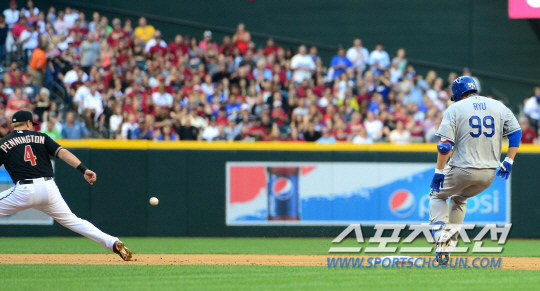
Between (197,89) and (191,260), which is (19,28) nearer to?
(197,89)

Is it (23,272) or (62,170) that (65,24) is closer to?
(62,170)

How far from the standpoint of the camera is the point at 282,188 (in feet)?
44.2

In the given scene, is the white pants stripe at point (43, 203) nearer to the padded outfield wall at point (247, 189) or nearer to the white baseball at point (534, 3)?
the padded outfield wall at point (247, 189)

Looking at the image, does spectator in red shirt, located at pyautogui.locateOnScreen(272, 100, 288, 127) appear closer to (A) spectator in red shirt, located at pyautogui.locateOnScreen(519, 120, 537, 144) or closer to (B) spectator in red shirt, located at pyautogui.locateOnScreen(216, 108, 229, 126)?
(B) spectator in red shirt, located at pyautogui.locateOnScreen(216, 108, 229, 126)

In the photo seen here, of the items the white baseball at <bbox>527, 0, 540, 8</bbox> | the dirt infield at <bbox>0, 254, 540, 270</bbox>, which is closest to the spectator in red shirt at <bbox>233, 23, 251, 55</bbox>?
the white baseball at <bbox>527, 0, 540, 8</bbox>

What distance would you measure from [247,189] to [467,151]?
656 cm

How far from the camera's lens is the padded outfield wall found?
1314 cm

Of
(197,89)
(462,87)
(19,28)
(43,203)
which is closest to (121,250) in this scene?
(43,203)

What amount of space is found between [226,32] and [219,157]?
26.3 feet

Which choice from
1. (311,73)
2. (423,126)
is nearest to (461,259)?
(423,126)

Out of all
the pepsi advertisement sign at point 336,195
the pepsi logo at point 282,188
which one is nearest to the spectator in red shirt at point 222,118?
the pepsi advertisement sign at point 336,195

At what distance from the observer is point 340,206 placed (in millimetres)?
13422

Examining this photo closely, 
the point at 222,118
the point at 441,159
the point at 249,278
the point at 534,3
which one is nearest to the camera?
the point at 249,278

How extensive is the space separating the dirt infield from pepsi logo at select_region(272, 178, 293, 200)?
379 centimetres
